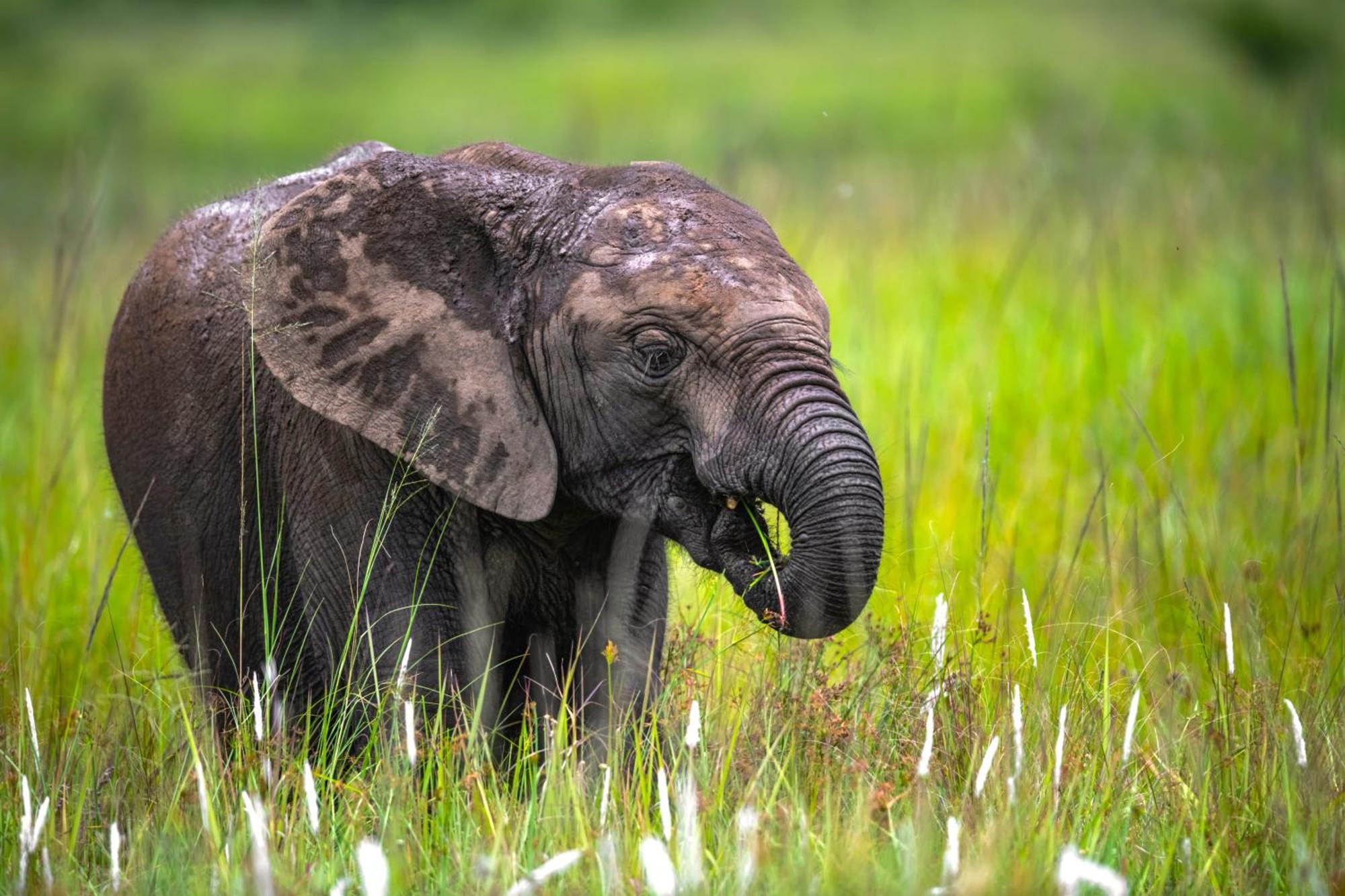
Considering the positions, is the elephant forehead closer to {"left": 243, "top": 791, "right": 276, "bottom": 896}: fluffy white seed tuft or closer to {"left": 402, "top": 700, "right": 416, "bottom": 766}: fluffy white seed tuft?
{"left": 402, "top": 700, "right": 416, "bottom": 766}: fluffy white seed tuft

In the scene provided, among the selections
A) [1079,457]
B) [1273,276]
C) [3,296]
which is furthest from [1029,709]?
[3,296]

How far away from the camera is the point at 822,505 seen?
3.18 meters

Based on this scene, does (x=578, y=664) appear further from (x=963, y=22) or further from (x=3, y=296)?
(x=963, y=22)

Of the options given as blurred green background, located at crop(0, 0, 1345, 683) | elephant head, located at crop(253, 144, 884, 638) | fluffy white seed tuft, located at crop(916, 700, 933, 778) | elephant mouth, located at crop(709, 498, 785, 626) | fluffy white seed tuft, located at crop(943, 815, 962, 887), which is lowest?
blurred green background, located at crop(0, 0, 1345, 683)

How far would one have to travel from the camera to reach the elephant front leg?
3973 millimetres

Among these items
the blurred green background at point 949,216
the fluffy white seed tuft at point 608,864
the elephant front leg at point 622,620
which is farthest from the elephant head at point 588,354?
the blurred green background at point 949,216

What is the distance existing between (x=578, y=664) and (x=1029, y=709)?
44.8 inches

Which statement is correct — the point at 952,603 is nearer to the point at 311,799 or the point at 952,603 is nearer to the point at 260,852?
the point at 311,799

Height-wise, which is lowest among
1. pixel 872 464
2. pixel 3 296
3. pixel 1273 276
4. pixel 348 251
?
pixel 3 296

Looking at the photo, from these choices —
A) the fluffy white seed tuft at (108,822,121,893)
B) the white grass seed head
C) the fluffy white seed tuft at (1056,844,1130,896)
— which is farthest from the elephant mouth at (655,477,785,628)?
the fluffy white seed tuft at (108,822,121,893)

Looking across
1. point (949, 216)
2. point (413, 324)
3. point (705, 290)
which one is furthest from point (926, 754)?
point (949, 216)

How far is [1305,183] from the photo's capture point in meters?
9.11

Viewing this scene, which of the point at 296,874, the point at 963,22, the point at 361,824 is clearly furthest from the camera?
the point at 963,22

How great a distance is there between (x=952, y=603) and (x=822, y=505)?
1.14 meters
